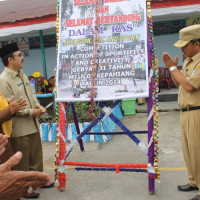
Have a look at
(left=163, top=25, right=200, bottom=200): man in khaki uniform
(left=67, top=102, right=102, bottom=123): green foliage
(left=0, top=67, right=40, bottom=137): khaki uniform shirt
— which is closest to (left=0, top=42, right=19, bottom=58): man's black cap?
(left=0, top=67, right=40, bottom=137): khaki uniform shirt

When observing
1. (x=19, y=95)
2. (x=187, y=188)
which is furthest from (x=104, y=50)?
(x=187, y=188)

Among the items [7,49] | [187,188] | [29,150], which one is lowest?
[187,188]

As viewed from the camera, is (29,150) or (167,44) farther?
(167,44)

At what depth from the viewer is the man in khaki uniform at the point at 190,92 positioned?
2.82 m

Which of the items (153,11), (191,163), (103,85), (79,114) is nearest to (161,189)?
(191,163)

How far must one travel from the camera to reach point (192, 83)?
279cm

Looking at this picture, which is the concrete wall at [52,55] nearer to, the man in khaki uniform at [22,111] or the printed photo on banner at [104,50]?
the printed photo on banner at [104,50]

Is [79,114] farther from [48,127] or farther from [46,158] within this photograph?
[46,158]

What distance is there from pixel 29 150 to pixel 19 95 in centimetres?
69

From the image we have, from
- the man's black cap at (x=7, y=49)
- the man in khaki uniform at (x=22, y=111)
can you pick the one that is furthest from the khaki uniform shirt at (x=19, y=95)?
the man's black cap at (x=7, y=49)

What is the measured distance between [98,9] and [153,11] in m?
3.90

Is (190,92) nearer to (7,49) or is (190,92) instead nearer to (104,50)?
(104,50)

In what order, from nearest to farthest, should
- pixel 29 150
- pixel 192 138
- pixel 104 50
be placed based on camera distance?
1. pixel 192 138
2. pixel 104 50
3. pixel 29 150

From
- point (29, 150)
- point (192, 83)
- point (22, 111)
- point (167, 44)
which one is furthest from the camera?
point (167, 44)
